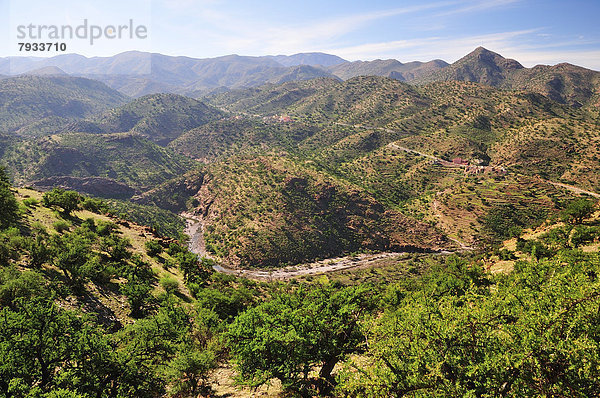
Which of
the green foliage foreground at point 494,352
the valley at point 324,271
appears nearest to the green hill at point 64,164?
the valley at point 324,271

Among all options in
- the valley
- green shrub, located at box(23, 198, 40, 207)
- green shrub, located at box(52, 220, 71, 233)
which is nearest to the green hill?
the valley

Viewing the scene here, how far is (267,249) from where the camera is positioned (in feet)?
357

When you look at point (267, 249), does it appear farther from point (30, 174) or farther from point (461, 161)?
point (30, 174)

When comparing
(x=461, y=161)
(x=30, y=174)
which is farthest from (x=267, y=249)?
(x=30, y=174)

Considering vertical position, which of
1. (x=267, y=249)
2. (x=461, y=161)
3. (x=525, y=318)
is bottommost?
(x=267, y=249)

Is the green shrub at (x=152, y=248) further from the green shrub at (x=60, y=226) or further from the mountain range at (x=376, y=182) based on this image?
the mountain range at (x=376, y=182)

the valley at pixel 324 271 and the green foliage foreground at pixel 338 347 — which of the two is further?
the valley at pixel 324 271

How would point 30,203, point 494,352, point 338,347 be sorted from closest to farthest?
1. point 494,352
2. point 338,347
3. point 30,203

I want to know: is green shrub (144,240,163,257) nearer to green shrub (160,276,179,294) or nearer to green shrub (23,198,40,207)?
green shrub (160,276,179,294)

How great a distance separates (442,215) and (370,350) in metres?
116

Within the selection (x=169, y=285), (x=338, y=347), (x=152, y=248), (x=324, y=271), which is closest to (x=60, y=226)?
(x=152, y=248)

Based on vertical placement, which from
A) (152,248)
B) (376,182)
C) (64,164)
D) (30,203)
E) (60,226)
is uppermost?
(64,164)

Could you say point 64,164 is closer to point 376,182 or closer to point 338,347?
point 376,182

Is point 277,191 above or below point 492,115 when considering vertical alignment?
below
